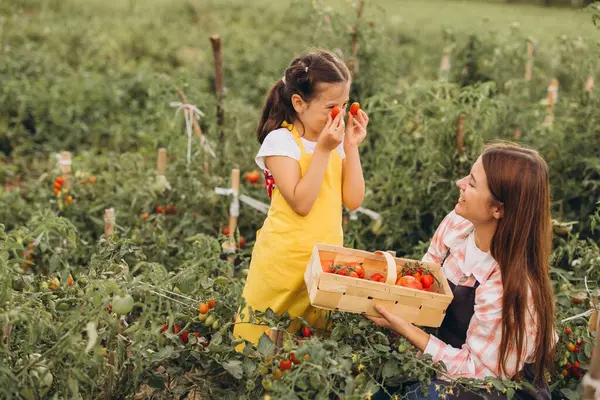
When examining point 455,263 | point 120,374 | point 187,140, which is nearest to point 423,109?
point 187,140

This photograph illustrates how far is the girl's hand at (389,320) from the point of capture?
6.54ft

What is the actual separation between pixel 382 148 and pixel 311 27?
108 centimetres

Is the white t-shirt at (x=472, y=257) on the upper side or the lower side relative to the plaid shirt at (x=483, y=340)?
upper

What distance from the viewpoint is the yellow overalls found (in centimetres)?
215

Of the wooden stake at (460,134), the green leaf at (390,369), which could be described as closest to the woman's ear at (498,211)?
the green leaf at (390,369)

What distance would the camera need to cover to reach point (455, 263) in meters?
2.24

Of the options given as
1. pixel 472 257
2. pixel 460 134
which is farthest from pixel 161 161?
pixel 472 257

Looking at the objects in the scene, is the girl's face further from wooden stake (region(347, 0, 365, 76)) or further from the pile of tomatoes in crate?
wooden stake (region(347, 0, 365, 76))

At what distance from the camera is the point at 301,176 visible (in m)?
2.13

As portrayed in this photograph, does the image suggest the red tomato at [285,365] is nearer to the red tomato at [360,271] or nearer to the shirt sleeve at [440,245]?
the red tomato at [360,271]

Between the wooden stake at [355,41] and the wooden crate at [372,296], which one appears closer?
the wooden crate at [372,296]

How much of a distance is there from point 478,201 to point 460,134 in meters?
1.30

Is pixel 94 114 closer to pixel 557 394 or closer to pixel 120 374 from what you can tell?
pixel 120 374

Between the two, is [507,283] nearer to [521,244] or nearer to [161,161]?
[521,244]
